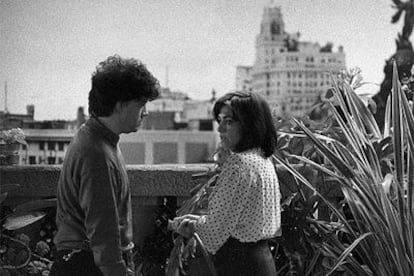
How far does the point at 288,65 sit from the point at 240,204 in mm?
11571

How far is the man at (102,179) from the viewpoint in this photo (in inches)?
53.5

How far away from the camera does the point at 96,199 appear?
1352 mm

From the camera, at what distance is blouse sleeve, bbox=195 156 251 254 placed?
159 cm

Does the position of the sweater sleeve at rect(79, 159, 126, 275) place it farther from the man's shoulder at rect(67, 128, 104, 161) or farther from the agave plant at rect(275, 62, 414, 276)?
the agave plant at rect(275, 62, 414, 276)

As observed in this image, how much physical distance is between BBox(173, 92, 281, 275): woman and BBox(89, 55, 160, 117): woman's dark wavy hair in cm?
30

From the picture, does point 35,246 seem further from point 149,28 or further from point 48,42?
point 149,28

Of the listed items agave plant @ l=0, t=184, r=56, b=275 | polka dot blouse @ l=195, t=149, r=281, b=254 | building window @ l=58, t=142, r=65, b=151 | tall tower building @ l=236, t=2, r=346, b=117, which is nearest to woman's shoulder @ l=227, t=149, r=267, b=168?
polka dot blouse @ l=195, t=149, r=281, b=254

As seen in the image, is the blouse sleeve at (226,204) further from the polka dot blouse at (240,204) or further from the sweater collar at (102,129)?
the sweater collar at (102,129)

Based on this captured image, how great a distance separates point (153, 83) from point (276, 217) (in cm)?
49

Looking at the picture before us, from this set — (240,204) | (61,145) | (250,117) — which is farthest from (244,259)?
(61,145)

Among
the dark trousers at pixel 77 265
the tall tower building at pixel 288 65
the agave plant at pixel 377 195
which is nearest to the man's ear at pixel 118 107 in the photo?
the dark trousers at pixel 77 265

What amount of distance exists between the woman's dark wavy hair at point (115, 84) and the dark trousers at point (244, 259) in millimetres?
449

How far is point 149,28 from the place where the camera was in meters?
6.87

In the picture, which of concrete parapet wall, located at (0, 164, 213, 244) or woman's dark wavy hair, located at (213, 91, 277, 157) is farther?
concrete parapet wall, located at (0, 164, 213, 244)
